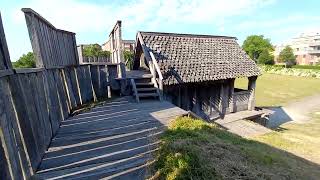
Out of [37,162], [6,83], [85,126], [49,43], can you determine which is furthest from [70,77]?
[6,83]

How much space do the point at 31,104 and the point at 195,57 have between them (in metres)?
9.67

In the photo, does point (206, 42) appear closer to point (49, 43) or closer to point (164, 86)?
point (164, 86)

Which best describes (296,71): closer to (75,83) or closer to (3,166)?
(75,83)

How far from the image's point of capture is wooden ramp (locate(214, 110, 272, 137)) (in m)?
11.8

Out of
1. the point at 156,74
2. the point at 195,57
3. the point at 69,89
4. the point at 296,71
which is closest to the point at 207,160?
the point at 69,89

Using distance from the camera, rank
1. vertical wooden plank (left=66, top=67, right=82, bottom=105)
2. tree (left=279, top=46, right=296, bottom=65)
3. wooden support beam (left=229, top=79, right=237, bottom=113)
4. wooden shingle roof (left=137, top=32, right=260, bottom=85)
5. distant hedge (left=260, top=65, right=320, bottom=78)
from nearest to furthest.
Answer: vertical wooden plank (left=66, top=67, right=82, bottom=105), wooden shingle roof (left=137, top=32, right=260, bottom=85), wooden support beam (left=229, top=79, right=237, bottom=113), distant hedge (left=260, top=65, right=320, bottom=78), tree (left=279, top=46, right=296, bottom=65)

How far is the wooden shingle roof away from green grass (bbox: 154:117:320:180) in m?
5.37

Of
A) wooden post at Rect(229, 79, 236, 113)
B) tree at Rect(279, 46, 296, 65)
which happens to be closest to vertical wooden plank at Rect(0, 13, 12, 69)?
wooden post at Rect(229, 79, 236, 113)

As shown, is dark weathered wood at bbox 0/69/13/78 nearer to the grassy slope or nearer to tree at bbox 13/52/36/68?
the grassy slope

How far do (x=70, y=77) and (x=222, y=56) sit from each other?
29.8 feet

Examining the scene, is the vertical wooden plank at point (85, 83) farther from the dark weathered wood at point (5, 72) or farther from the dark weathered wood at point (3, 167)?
the dark weathered wood at point (3, 167)

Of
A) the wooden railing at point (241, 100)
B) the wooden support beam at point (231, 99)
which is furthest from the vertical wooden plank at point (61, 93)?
the wooden railing at point (241, 100)

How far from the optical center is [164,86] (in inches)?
413

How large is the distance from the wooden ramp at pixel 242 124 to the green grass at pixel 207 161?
5962mm
